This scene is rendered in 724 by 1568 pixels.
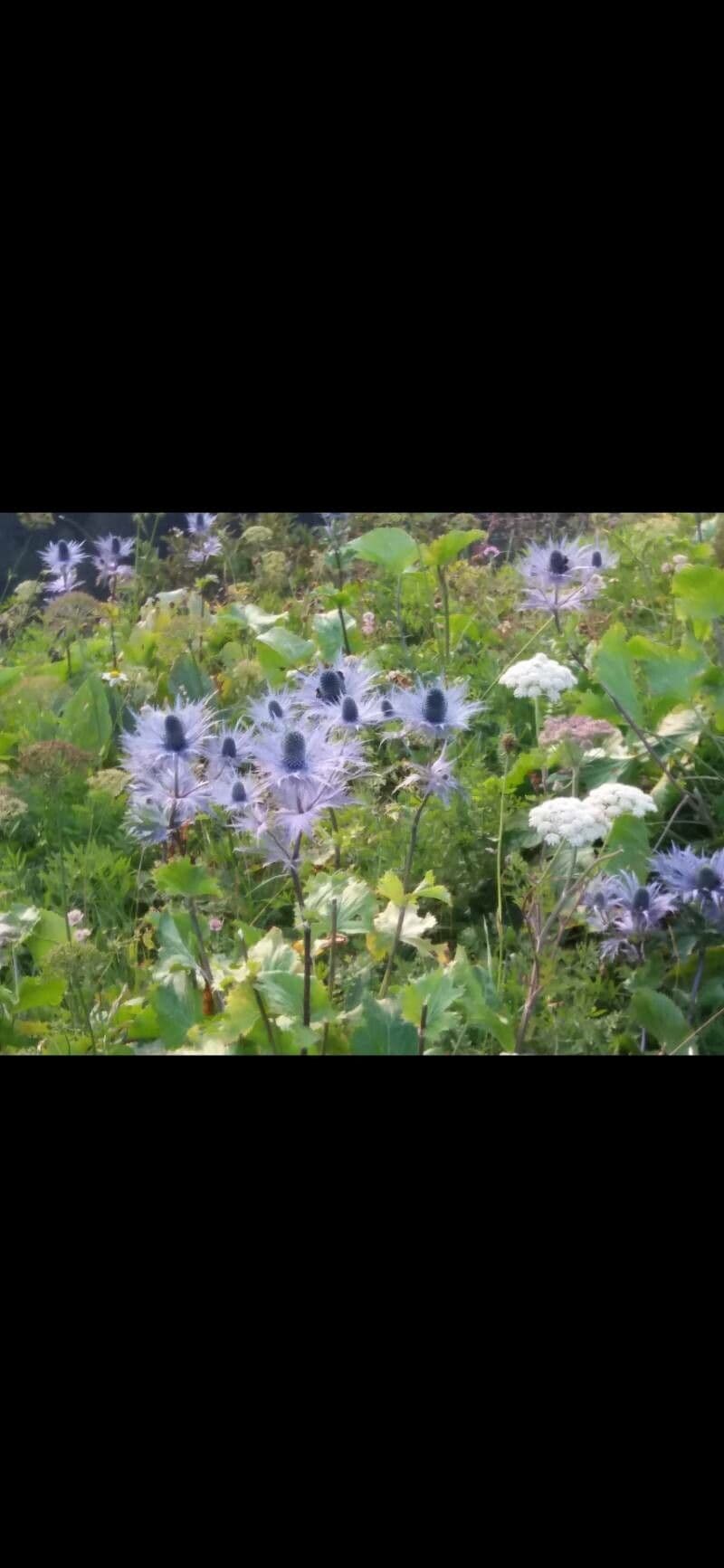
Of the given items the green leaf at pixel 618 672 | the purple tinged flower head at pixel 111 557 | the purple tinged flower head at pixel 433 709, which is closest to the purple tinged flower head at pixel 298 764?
the purple tinged flower head at pixel 433 709

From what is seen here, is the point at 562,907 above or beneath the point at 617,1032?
above

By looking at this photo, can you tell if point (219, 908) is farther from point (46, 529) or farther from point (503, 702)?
point (46, 529)

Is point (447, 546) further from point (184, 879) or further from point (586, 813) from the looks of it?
point (184, 879)

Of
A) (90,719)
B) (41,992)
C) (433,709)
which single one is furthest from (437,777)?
(90,719)

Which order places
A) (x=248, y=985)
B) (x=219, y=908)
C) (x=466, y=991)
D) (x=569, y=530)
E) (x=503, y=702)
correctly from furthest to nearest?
(x=569, y=530), (x=503, y=702), (x=219, y=908), (x=466, y=991), (x=248, y=985)

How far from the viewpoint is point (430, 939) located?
1.44m

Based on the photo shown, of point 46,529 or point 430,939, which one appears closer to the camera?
point 430,939

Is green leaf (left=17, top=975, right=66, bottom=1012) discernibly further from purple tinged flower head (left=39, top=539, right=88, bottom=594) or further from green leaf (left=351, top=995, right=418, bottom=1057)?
purple tinged flower head (left=39, top=539, right=88, bottom=594)

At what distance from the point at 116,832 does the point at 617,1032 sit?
0.62 meters

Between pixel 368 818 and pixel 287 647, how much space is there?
34 cm

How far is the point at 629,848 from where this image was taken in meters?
1.36

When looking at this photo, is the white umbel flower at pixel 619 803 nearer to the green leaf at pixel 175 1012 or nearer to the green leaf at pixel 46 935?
the green leaf at pixel 175 1012

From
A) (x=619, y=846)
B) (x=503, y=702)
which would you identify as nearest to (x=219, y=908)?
(x=619, y=846)

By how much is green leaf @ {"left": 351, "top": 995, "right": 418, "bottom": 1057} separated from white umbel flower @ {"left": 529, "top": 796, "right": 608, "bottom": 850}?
0.74ft
